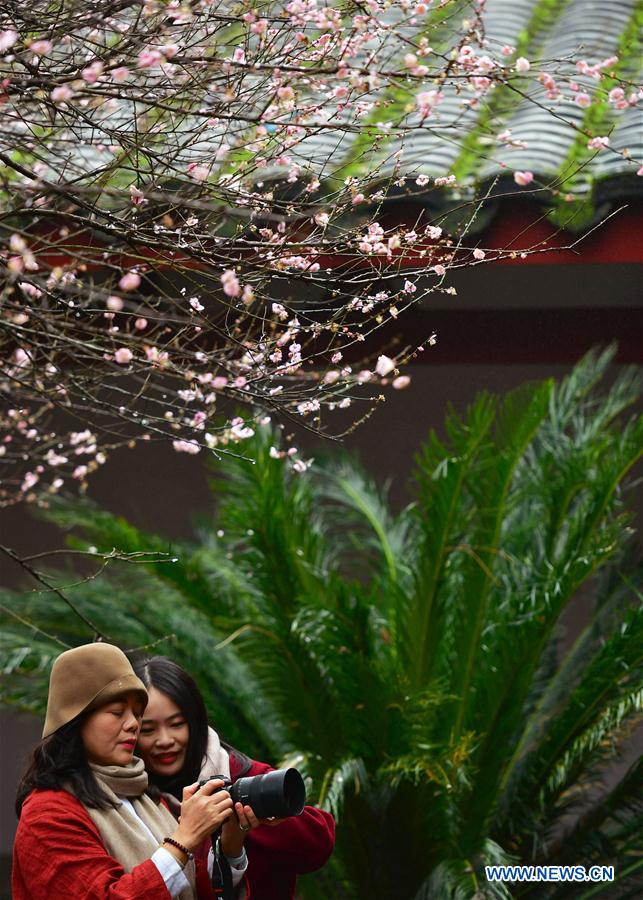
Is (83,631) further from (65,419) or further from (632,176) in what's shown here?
(632,176)

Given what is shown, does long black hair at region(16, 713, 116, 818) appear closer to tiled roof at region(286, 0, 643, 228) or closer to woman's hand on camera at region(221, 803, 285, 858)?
woman's hand on camera at region(221, 803, 285, 858)

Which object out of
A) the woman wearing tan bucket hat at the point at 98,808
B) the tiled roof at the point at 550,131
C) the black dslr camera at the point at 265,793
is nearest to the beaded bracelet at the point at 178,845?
the woman wearing tan bucket hat at the point at 98,808

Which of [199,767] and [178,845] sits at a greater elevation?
[178,845]

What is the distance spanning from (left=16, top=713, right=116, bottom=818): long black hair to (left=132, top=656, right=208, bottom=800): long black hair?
0.24m

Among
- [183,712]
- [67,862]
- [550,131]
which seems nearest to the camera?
[67,862]

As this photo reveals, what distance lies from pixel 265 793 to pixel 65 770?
36 centimetres

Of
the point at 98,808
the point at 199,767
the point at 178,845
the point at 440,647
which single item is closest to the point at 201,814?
the point at 178,845

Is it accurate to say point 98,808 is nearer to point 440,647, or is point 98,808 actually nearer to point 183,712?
point 183,712

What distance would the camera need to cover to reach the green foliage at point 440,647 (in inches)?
159

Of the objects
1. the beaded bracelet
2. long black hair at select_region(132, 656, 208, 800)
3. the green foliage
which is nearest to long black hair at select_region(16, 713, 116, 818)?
the beaded bracelet

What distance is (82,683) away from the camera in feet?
7.02

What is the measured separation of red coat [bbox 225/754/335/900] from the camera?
7.77 ft

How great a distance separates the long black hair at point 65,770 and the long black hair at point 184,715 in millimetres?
241

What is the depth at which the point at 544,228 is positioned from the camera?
4262 mm
